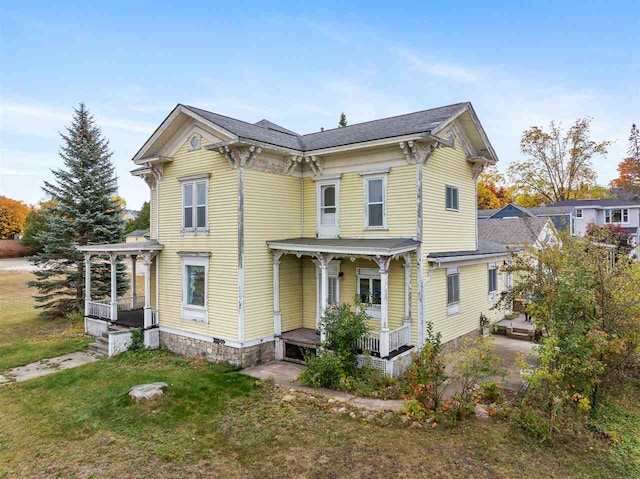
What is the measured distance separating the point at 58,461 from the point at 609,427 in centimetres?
1004

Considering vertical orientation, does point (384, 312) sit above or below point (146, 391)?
above

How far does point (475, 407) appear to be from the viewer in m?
8.19

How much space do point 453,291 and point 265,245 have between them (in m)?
6.34

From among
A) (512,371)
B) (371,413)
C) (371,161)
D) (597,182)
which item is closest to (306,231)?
(371,161)

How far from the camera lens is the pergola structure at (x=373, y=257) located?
9.97 meters

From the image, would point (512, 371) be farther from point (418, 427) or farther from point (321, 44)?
point (321, 44)

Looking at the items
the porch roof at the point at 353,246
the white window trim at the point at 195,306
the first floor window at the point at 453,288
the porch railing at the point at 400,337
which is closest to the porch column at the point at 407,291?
the porch railing at the point at 400,337

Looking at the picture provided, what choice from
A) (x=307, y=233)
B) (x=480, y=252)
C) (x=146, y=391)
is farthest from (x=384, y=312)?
(x=146, y=391)

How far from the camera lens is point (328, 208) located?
12.7 meters

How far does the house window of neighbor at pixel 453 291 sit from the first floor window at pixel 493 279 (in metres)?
3.30

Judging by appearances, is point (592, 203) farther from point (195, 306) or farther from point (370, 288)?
point (195, 306)

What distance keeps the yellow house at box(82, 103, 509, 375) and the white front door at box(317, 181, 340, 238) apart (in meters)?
0.04

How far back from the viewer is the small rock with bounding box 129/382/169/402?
858 cm

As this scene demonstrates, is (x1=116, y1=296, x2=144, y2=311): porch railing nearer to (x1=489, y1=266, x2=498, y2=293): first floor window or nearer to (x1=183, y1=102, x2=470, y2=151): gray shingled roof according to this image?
(x1=183, y1=102, x2=470, y2=151): gray shingled roof
